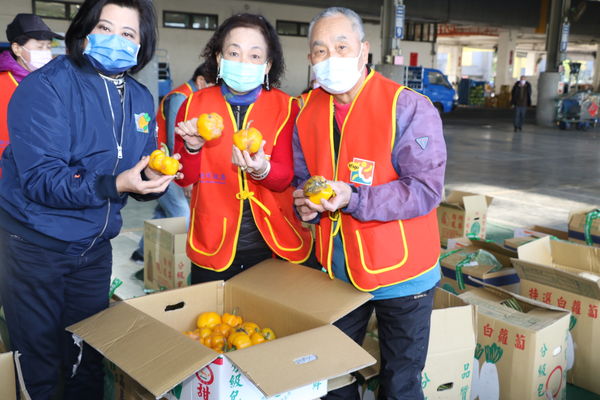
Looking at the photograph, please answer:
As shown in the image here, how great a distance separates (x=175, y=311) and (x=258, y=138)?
0.70 metres

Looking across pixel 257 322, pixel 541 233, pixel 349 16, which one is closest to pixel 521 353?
pixel 257 322

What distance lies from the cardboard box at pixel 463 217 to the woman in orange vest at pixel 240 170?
2705mm

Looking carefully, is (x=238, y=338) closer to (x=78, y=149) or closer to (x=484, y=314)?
(x=78, y=149)

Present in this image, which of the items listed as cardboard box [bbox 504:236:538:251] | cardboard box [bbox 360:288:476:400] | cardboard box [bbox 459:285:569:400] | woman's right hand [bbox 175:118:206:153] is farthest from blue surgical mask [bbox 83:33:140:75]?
cardboard box [bbox 504:236:538:251]

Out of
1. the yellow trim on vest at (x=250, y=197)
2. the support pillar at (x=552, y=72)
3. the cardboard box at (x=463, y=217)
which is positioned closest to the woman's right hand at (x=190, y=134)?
the yellow trim on vest at (x=250, y=197)

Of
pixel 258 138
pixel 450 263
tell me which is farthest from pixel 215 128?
pixel 450 263

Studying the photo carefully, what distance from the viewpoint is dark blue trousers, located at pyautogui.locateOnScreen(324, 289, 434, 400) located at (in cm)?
198

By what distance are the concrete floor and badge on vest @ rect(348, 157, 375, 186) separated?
272cm

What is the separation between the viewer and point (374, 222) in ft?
6.31

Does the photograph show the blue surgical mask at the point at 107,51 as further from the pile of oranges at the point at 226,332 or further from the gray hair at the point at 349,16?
the pile of oranges at the point at 226,332

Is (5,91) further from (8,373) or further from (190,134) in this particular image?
(8,373)

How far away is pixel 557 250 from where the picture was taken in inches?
143

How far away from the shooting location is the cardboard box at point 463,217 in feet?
15.8

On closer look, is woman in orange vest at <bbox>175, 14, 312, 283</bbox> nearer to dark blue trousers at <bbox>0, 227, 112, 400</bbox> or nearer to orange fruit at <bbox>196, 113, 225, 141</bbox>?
orange fruit at <bbox>196, 113, 225, 141</bbox>
